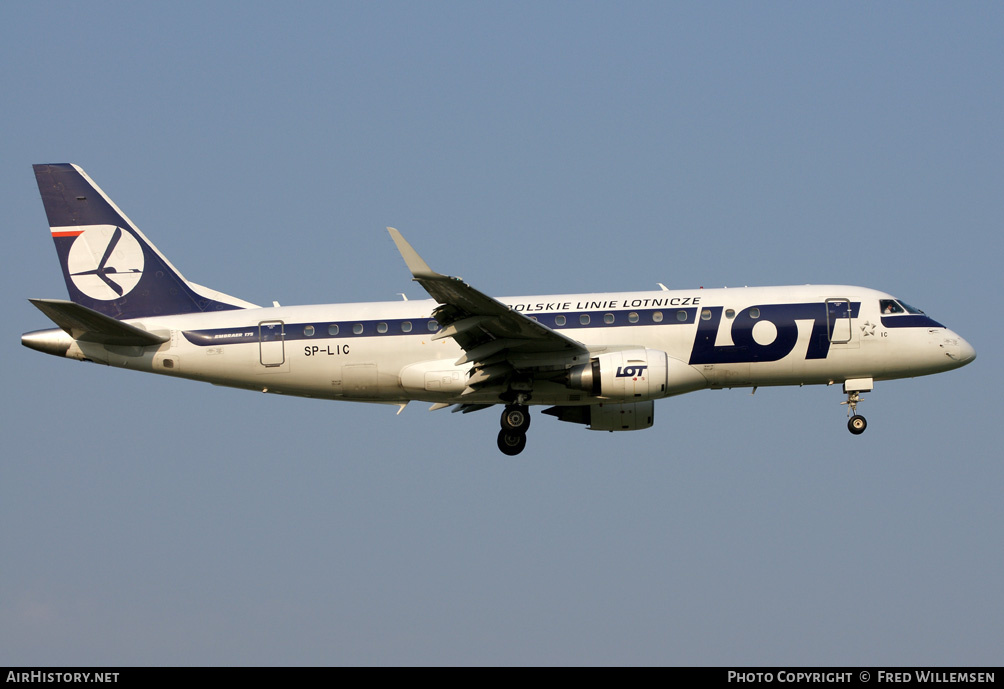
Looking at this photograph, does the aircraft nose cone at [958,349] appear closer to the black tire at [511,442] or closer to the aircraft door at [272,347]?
the black tire at [511,442]

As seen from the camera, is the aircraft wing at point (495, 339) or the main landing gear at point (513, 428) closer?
the aircraft wing at point (495, 339)

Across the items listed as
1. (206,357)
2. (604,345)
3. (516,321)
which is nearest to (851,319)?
A: (604,345)

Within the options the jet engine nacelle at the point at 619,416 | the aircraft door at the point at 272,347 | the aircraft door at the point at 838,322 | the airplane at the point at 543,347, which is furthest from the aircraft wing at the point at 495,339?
the aircraft door at the point at 838,322

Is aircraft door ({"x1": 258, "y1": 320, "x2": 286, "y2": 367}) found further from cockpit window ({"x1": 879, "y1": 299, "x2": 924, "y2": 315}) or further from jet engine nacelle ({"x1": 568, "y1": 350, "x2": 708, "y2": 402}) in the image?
cockpit window ({"x1": 879, "y1": 299, "x2": 924, "y2": 315})

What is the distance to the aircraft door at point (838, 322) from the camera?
3703cm

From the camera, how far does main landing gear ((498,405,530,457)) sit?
37.5 metres

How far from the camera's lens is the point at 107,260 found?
3959 centimetres

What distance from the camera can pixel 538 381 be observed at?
36812 millimetres

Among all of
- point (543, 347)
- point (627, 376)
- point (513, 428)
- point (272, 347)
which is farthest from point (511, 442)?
point (272, 347)

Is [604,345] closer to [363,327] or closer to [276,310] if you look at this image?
[363,327]

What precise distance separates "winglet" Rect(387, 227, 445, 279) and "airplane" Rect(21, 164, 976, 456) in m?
4.50

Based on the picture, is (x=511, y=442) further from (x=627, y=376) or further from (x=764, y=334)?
(x=764, y=334)
